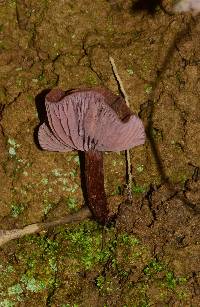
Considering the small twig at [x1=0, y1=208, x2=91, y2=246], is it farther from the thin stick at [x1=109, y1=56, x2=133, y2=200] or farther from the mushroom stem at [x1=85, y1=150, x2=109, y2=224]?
the thin stick at [x1=109, y1=56, x2=133, y2=200]

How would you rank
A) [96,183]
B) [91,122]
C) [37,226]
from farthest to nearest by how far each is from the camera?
1. [37,226]
2. [96,183]
3. [91,122]

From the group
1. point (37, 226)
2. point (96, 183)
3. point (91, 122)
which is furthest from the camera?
point (37, 226)

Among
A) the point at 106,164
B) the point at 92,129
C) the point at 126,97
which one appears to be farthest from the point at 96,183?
the point at 126,97

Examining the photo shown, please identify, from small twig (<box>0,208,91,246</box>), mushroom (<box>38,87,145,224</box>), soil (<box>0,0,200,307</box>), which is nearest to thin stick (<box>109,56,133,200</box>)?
soil (<box>0,0,200,307</box>)

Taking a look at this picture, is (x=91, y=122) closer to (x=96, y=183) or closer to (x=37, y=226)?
(x=96, y=183)

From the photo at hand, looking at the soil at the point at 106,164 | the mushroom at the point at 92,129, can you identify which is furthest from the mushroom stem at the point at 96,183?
the soil at the point at 106,164

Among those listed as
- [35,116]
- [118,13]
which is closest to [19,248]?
[35,116]
